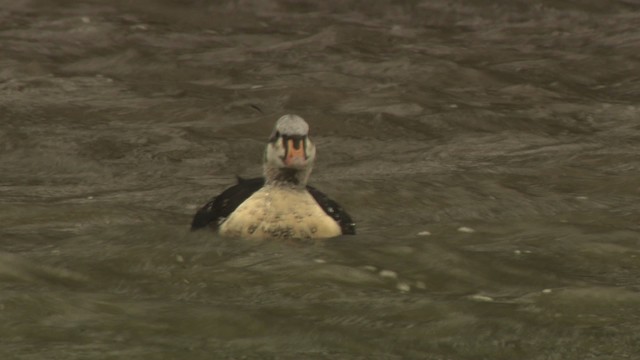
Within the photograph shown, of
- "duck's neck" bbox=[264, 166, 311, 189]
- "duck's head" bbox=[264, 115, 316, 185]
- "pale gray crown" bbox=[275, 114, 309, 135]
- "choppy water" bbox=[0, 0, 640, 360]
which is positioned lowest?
"choppy water" bbox=[0, 0, 640, 360]

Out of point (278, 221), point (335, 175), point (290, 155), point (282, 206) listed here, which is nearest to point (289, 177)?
point (290, 155)

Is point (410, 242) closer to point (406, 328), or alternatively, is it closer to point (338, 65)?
point (406, 328)

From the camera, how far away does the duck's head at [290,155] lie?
34.4 feet

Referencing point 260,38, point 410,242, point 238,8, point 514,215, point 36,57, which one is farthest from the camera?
point 238,8

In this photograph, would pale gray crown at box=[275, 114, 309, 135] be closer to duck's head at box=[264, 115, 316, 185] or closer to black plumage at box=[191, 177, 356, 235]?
duck's head at box=[264, 115, 316, 185]

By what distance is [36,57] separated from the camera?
19.5 m

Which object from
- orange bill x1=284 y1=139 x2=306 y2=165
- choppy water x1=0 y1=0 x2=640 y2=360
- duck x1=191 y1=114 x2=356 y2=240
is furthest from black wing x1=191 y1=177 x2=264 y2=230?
orange bill x1=284 y1=139 x2=306 y2=165

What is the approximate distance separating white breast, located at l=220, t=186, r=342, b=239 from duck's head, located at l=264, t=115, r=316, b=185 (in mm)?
228

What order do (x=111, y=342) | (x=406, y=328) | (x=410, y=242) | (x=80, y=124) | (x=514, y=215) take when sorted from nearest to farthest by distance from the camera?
(x=111, y=342), (x=406, y=328), (x=410, y=242), (x=514, y=215), (x=80, y=124)

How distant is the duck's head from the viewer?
34.4 feet

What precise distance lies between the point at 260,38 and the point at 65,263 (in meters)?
11.9

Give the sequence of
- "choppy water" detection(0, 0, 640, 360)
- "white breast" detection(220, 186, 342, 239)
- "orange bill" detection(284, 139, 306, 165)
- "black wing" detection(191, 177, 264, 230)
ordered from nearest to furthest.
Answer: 1. "choppy water" detection(0, 0, 640, 360)
2. "white breast" detection(220, 186, 342, 239)
3. "orange bill" detection(284, 139, 306, 165)
4. "black wing" detection(191, 177, 264, 230)

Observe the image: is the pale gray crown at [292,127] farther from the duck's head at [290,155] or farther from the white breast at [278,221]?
the white breast at [278,221]

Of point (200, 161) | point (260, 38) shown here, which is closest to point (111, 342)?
point (200, 161)
